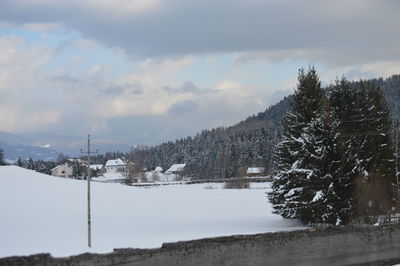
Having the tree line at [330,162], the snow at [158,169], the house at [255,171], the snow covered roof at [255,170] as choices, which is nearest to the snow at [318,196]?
the tree line at [330,162]

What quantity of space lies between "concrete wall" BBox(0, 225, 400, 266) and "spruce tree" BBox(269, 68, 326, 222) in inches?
689

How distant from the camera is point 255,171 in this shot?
125 meters

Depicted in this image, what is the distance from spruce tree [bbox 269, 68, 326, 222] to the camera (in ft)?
105

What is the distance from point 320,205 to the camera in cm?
3116

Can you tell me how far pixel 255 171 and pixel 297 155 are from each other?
9278 cm

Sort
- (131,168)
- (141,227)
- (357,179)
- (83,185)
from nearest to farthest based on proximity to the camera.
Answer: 1. (357,179)
2. (141,227)
3. (83,185)
4. (131,168)

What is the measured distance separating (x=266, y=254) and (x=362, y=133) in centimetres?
2539

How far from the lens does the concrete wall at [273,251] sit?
33.7 feet

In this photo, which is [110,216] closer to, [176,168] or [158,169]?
[176,168]

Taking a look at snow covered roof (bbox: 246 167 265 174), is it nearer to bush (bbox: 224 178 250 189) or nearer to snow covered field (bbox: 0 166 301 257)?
bush (bbox: 224 178 250 189)

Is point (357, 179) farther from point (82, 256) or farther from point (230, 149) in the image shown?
point (230, 149)

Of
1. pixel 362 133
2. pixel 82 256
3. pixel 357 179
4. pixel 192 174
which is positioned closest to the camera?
pixel 82 256

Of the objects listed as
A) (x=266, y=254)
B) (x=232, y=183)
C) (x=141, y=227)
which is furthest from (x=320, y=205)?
(x=232, y=183)

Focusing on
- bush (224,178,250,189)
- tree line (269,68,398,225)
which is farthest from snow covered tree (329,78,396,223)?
bush (224,178,250,189)
